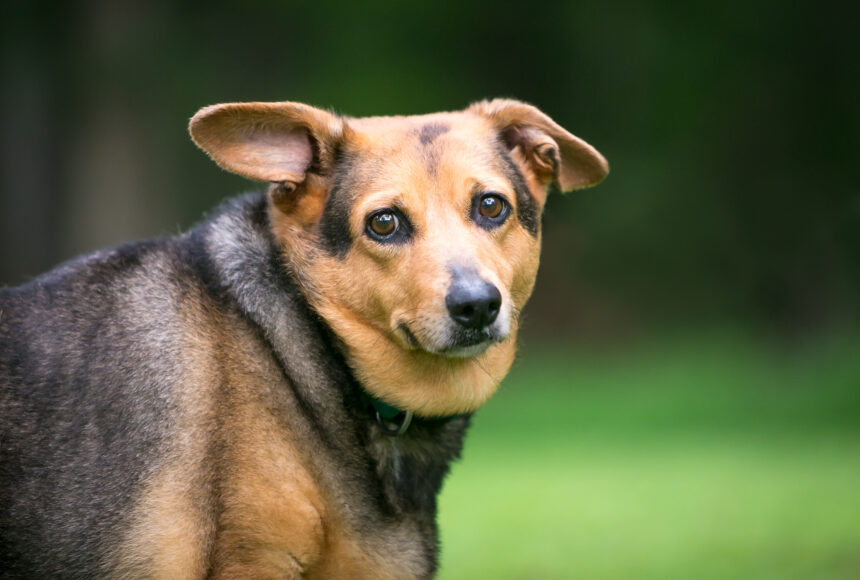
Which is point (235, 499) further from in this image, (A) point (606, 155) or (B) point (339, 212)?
(A) point (606, 155)

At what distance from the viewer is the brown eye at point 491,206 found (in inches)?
185

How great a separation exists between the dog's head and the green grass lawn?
2.71 m

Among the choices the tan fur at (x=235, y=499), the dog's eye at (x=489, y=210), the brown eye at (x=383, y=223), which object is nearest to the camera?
the tan fur at (x=235, y=499)

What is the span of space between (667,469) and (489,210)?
6409mm

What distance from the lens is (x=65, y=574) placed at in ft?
13.4

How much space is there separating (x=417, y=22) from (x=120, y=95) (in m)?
5.00

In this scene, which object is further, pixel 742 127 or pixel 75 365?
pixel 742 127

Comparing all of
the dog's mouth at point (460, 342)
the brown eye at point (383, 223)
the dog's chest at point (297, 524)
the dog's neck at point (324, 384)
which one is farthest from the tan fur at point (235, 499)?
the brown eye at point (383, 223)

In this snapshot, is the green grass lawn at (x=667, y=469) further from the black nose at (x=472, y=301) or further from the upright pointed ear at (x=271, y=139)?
the upright pointed ear at (x=271, y=139)

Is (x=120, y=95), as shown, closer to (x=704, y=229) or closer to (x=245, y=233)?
(x=704, y=229)

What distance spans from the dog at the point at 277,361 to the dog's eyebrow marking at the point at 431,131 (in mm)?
17

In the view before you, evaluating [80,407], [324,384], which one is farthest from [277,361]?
[80,407]

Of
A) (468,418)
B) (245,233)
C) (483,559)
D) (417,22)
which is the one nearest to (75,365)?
(245,233)

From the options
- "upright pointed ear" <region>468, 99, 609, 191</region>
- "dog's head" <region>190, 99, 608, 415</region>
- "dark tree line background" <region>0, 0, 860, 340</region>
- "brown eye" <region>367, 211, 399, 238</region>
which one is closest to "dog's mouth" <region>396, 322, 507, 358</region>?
"dog's head" <region>190, 99, 608, 415</region>
